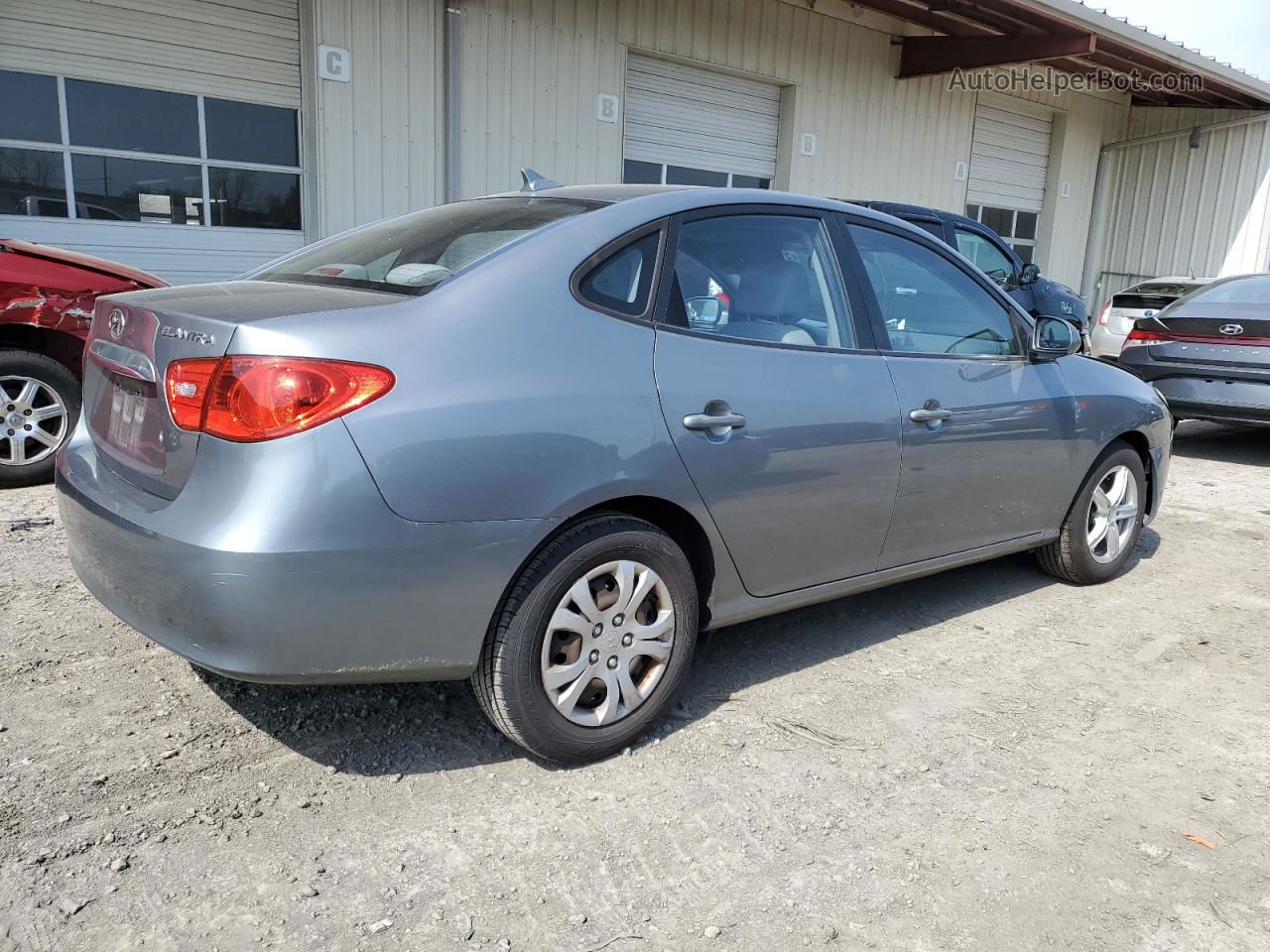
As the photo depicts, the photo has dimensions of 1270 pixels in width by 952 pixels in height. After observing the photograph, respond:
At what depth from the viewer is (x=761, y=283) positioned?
10.7 feet

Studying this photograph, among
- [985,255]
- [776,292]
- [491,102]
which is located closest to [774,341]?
[776,292]

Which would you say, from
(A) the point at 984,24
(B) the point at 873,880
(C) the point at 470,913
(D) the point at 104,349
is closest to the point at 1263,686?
(B) the point at 873,880

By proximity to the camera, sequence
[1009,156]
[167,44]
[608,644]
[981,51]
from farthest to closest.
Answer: [1009,156], [981,51], [167,44], [608,644]

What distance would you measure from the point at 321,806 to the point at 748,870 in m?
1.10

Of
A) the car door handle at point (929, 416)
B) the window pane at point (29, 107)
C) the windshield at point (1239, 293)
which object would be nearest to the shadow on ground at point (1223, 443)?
the windshield at point (1239, 293)

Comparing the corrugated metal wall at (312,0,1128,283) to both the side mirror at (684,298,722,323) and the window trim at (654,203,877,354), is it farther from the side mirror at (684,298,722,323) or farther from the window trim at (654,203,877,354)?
the side mirror at (684,298,722,323)

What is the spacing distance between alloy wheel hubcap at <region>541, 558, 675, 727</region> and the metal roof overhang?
11.3 metres

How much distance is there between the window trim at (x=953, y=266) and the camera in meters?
3.54

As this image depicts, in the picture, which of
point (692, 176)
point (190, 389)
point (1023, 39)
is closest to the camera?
point (190, 389)

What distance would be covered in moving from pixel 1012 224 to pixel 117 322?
17152 millimetres

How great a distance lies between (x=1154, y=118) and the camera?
62.4 ft

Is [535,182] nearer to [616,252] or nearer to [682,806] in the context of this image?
[616,252]

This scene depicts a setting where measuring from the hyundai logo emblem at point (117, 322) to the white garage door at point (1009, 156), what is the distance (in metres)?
15.3

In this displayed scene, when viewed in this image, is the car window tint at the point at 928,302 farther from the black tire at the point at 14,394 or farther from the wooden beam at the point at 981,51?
the wooden beam at the point at 981,51
